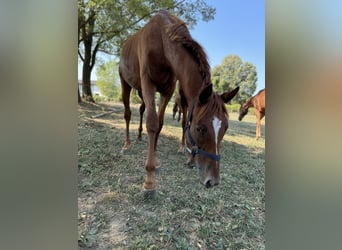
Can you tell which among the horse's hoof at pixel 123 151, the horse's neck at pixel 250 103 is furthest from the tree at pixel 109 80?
the horse's neck at pixel 250 103

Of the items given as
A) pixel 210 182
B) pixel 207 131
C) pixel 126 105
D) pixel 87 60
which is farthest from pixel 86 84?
pixel 210 182

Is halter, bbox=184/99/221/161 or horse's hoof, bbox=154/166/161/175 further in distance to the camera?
horse's hoof, bbox=154/166/161/175

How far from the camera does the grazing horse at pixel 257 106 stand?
1148 mm

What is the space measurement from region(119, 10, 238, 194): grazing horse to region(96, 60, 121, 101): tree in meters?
0.04

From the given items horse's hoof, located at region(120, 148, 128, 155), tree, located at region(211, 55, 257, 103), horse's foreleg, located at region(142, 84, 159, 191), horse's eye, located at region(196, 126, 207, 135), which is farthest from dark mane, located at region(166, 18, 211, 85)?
horse's hoof, located at region(120, 148, 128, 155)

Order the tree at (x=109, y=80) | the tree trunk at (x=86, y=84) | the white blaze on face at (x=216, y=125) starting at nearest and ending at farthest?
the white blaze on face at (x=216, y=125) → the tree trunk at (x=86, y=84) → the tree at (x=109, y=80)

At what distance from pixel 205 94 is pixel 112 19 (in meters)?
0.64

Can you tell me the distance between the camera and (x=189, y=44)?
1.22 metres

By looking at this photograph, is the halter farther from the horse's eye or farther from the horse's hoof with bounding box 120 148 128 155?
the horse's hoof with bounding box 120 148 128 155

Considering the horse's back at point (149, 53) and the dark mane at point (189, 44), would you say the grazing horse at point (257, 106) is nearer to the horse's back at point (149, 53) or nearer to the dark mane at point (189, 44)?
the dark mane at point (189, 44)

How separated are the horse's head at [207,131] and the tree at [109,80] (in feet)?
1.52

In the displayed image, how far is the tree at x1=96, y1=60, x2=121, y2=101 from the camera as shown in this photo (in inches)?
52.9
